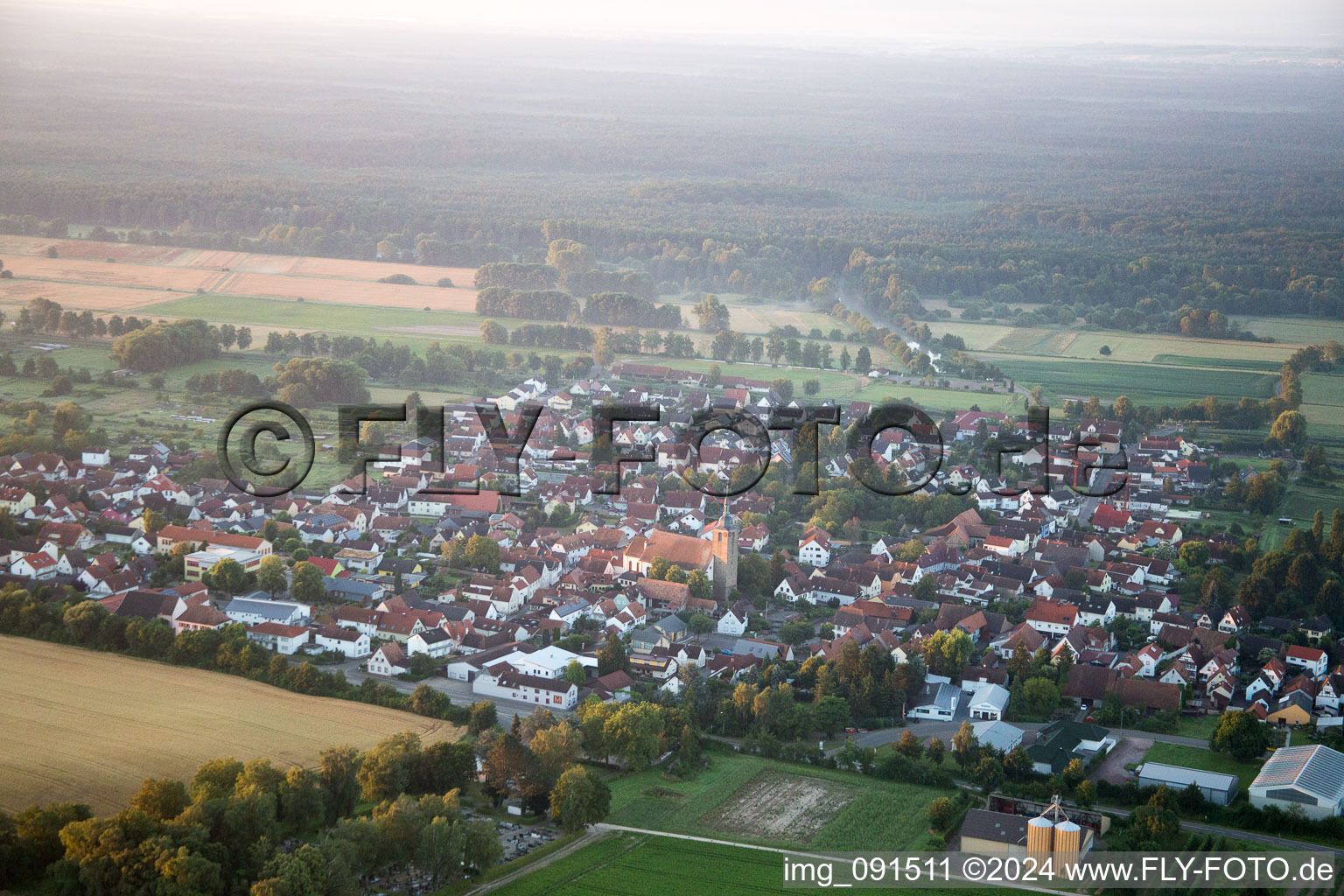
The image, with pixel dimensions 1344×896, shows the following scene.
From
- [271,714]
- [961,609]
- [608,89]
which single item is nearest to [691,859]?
[271,714]

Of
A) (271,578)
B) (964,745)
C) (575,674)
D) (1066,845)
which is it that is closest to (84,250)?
(271,578)

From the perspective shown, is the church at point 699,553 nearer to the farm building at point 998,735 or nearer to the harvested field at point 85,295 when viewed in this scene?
the farm building at point 998,735

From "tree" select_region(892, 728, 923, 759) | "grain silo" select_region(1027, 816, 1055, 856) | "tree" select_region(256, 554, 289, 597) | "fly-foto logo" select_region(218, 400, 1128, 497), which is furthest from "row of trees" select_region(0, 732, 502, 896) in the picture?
"fly-foto logo" select_region(218, 400, 1128, 497)

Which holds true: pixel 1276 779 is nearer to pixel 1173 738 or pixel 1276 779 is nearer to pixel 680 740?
pixel 1173 738

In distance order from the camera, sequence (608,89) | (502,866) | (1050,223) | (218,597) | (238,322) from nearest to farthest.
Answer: (502,866) → (218,597) → (238,322) → (1050,223) → (608,89)

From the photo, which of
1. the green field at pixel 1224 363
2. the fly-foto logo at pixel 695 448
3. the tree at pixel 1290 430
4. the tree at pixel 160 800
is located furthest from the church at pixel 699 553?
the green field at pixel 1224 363

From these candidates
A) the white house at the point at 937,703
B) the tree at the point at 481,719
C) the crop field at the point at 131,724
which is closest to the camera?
the crop field at the point at 131,724

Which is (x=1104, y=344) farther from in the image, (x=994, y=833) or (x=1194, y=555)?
(x=994, y=833)
